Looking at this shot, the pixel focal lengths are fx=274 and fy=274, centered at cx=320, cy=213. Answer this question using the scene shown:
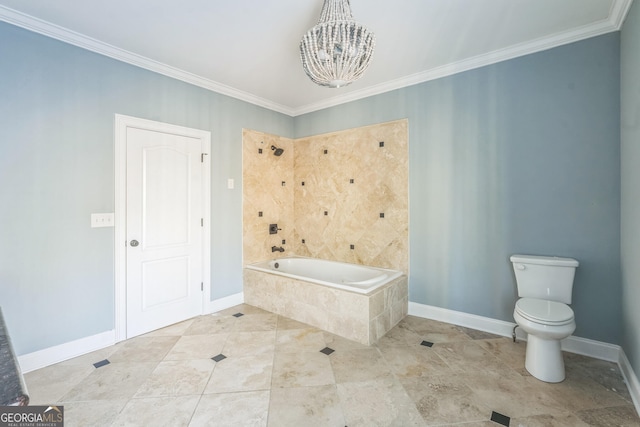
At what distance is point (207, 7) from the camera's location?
2.03 metres

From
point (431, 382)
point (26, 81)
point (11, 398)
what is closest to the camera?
point (11, 398)

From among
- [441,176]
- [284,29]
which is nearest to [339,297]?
[441,176]

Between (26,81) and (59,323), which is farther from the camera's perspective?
(59,323)

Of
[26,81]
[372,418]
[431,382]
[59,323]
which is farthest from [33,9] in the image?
[431,382]

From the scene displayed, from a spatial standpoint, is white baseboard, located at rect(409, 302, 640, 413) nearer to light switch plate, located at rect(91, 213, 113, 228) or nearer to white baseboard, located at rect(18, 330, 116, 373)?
white baseboard, located at rect(18, 330, 116, 373)

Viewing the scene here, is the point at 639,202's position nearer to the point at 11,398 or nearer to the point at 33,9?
the point at 11,398

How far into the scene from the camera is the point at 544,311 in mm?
2021

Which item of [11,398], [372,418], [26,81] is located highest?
[26,81]

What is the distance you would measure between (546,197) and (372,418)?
231 cm

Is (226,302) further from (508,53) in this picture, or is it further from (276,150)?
(508,53)

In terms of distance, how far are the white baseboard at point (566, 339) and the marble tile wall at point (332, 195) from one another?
1.77ft

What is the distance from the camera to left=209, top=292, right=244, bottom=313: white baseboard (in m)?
3.27

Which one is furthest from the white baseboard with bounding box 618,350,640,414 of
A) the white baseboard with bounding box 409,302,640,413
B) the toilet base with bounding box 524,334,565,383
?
the toilet base with bounding box 524,334,565,383

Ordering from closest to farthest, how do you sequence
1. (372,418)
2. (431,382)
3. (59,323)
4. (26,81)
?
(372,418) < (431,382) < (26,81) < (59,323)
